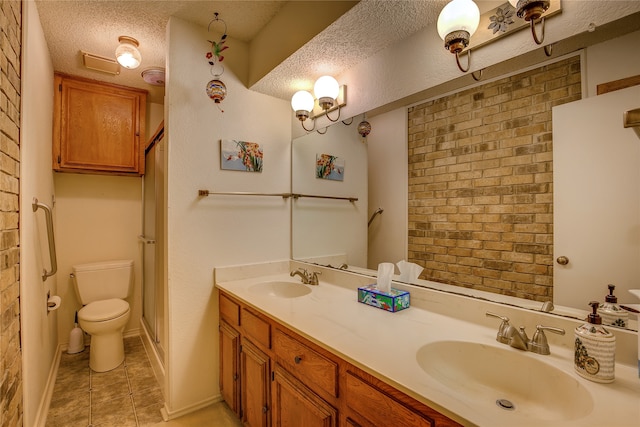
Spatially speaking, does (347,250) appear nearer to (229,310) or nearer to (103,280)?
(229,310)

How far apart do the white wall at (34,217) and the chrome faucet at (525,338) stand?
208 centimetres

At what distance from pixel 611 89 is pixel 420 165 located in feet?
2.28

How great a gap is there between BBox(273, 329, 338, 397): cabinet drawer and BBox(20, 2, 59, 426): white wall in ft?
4.13

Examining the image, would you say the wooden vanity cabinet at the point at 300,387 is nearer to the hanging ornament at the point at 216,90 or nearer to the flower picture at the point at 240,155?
the flower picture at the point at 240,155

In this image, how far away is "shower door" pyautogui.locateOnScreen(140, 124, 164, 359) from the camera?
235cm

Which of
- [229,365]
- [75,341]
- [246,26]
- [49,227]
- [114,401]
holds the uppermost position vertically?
[246,26]

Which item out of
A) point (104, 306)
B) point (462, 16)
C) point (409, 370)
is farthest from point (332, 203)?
point (104, 306)

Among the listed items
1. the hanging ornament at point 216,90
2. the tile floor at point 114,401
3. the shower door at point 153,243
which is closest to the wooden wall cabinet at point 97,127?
the shower door at point 153,243

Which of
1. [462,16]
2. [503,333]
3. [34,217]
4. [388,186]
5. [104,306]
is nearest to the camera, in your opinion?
[503,333]

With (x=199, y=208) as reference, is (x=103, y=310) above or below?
below

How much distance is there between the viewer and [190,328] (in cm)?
192

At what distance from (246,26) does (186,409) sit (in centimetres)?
246

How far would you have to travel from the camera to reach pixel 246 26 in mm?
1944

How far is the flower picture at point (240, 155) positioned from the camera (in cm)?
201
